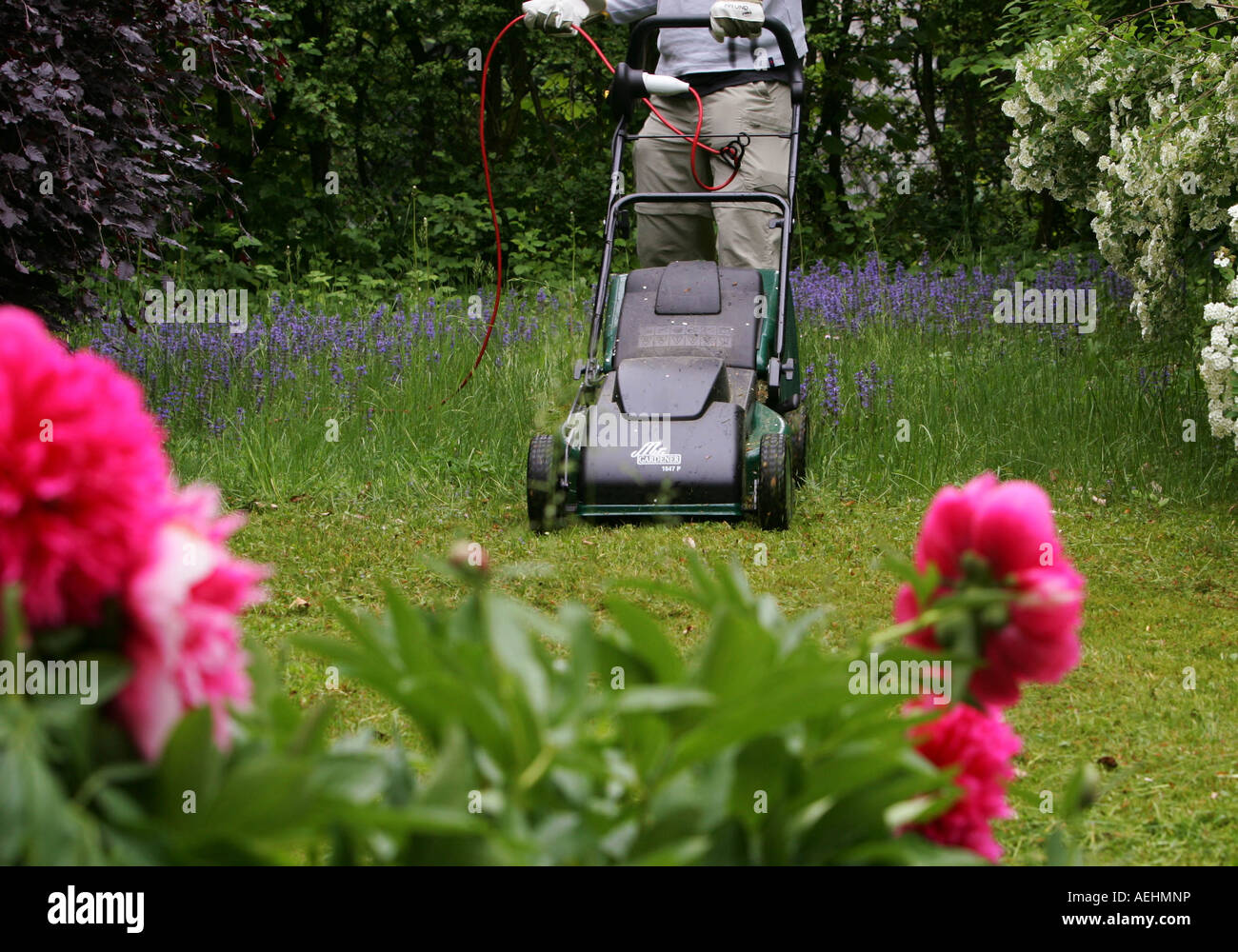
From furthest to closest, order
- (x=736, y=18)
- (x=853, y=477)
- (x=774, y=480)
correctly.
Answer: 1. (x=853, y=477)
2. (x=736, y=18)
3. (x=774, y=480)

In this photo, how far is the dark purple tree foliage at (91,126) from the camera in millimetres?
4105

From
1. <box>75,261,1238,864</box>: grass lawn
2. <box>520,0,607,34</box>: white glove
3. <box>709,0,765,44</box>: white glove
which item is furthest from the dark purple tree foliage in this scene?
<box>709,0,765,44</box>: white glove

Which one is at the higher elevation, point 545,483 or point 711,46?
point 711,46

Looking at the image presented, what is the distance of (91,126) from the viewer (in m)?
4.46

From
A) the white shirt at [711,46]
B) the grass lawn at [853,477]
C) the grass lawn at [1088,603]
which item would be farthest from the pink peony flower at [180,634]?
the white shirt at [711,46]

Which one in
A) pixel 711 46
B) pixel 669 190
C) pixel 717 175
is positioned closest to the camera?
pixel 711 46

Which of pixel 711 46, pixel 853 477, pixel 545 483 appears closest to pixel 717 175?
pixel 711 46

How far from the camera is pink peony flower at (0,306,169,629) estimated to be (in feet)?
1.72

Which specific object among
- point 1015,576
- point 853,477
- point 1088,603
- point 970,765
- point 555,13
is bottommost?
point 1088,603

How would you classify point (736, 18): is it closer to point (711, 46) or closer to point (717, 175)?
point (711, 46)

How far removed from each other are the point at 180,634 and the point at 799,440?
13.9ft

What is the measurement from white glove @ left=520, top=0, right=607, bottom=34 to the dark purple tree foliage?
1079mm

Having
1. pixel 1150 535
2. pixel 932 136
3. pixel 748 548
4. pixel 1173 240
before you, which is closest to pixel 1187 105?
pixel 1173 240
